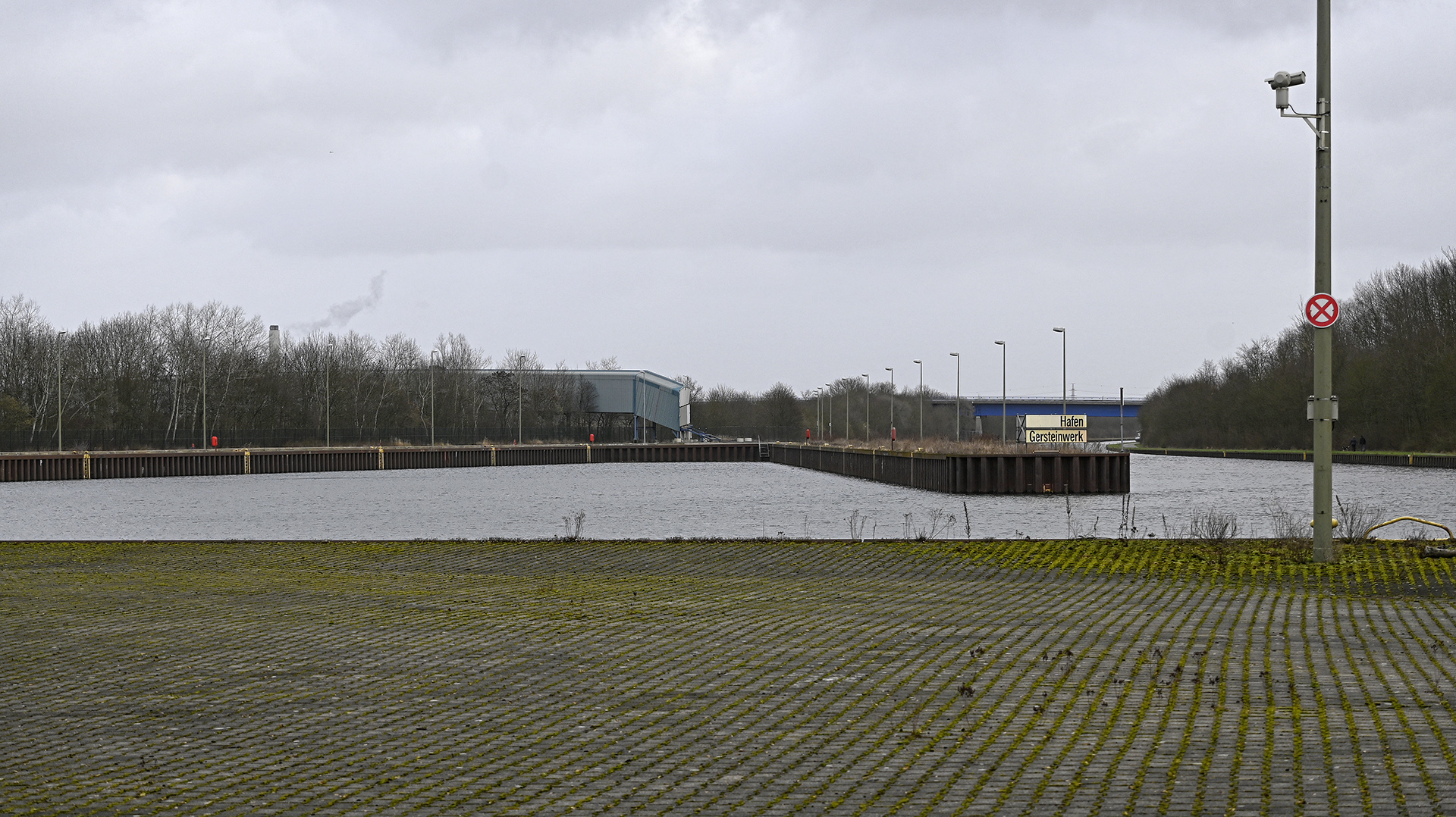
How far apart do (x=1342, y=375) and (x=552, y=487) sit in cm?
6125

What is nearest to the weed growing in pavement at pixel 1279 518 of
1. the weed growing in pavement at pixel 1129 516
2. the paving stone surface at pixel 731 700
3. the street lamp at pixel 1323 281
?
the weed growing in pavement at pixel 1129 516

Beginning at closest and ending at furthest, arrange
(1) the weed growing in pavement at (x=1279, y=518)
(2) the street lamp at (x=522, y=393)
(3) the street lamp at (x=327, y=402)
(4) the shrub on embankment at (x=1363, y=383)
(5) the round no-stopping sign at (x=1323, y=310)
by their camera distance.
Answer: (5) the round no-stopping sign at (x=1323, y=310) < (1) the weed growing in pavement at (x=1279, y=518) < (4) the shrub on embankment at (x=1363, y=383) < (3) the street lamp at (x=327, y=402) < (2) the street lamp at (x=522, y=393)

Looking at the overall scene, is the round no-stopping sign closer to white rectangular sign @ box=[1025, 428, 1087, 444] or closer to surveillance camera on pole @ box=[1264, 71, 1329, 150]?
surveillance camera on pole @ box=[1264, 71, 1329, 150]

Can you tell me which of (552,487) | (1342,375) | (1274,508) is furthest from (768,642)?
(1342,375)

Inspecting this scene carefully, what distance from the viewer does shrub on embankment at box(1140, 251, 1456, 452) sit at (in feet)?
289

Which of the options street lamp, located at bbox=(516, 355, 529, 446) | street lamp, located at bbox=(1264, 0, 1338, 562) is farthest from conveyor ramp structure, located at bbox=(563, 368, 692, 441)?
street lamp, located at bbox=(1264, 0, 1338, 562)

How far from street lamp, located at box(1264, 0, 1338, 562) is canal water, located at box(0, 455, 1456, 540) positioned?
4.22m

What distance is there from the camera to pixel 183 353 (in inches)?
4166

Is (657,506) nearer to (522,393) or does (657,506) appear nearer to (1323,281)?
(1323,281)

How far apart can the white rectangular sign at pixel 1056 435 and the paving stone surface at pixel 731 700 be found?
42.4 m

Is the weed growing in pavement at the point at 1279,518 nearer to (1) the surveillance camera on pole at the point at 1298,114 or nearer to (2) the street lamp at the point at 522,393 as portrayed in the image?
(1) the surveillance camera on pole at the point at 1298,114

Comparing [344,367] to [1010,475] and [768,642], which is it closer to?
[1010,475]

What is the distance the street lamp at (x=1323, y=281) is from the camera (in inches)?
630

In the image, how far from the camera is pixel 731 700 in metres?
8.34
